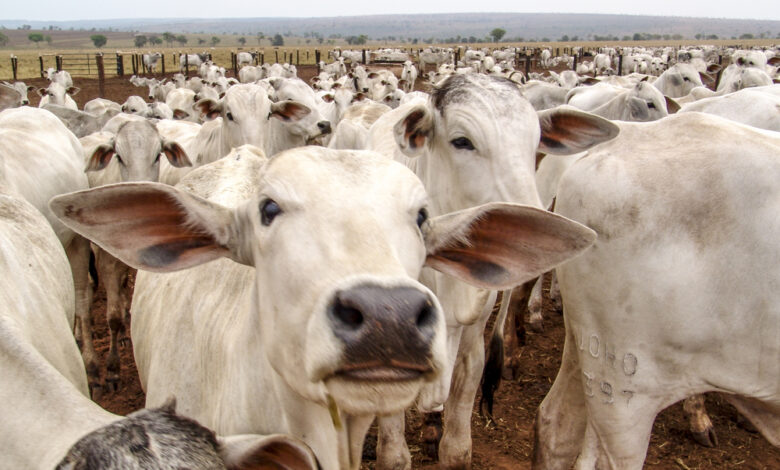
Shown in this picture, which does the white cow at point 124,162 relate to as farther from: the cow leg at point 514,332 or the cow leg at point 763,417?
the cow leg at point 763,417

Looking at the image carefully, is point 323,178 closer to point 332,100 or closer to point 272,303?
point 272,303

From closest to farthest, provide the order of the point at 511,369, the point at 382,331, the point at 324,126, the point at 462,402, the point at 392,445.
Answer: the point at 382,331 < the point at 392,445 < the point at 462,402 < the point at 511,369 < the point at 324,126

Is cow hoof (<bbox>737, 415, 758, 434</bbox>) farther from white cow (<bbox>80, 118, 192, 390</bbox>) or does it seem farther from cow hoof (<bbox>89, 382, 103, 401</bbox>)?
white cow (<bbox>80, 118, 192, 390</bbox>)

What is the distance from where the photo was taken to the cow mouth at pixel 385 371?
1.44 meters

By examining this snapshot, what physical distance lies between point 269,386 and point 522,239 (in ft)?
3.06

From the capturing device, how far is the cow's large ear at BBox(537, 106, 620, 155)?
310 cm

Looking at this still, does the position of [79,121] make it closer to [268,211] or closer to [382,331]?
[268,211]

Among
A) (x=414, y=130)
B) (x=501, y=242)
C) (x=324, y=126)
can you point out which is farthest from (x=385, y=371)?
(x=324, y=126)

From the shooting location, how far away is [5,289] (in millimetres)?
2805

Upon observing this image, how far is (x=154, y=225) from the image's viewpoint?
6.59ft

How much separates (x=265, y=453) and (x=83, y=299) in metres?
4.35

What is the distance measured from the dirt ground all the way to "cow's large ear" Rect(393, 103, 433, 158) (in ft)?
7.04

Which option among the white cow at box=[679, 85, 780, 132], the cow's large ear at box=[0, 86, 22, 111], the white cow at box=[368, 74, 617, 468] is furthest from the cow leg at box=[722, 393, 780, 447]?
the cow's large ear at box=[0, 86, 22, 111]

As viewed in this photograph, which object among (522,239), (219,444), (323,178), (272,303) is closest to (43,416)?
(219,444)
